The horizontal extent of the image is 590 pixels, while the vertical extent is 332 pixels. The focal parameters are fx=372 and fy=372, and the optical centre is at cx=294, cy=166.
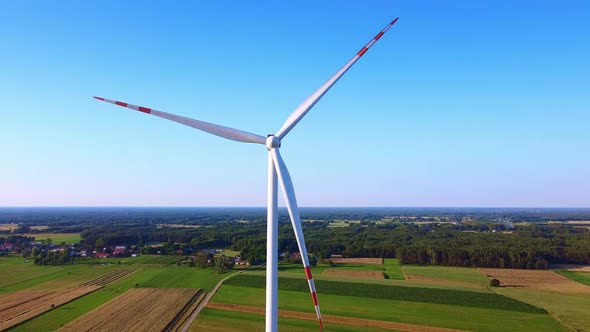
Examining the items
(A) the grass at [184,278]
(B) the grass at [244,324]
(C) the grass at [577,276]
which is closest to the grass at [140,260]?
(A) the grass at [184,278]

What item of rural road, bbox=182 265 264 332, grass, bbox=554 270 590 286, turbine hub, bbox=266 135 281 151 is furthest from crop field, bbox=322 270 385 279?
turbine hub, bbox=266 135 281 151

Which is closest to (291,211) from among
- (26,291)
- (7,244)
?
(26,291)

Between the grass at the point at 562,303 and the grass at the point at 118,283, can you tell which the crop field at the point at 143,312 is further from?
the grass at the point at 562,303

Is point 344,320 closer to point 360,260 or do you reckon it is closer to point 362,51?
point 362,51

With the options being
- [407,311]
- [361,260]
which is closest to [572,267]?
[361,260]

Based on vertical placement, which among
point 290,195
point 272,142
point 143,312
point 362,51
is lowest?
point 143,312

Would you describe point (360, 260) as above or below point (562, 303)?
below

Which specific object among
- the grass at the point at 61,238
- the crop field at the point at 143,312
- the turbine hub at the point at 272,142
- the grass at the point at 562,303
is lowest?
the crop field at the point at 143,312
